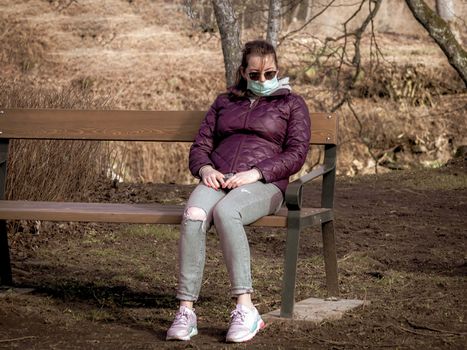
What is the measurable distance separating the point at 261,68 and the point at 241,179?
1.98ft

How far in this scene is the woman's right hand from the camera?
521 cm

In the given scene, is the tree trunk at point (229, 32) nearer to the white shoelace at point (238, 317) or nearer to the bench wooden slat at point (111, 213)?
the bench wooden slat at point (111, 213)

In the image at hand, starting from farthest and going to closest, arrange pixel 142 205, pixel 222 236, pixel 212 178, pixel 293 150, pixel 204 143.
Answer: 1. pixel 142 205
2. pixel 204 143
3. pixel 293 150
4. pixel 212 178
5. pixel 222 236

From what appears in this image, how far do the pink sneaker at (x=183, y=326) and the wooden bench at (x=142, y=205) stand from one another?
0.51m

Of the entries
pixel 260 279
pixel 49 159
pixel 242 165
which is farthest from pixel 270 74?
pixel 49 159

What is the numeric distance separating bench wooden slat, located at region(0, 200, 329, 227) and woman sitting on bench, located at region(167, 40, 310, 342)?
11cm

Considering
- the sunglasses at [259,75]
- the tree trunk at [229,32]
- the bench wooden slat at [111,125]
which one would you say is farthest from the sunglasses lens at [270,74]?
the tree trunk at [229,32]

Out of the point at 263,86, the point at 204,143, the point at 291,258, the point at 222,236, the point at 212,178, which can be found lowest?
the point at 291,258

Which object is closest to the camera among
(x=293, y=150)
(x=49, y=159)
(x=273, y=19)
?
(x=293, y=150)

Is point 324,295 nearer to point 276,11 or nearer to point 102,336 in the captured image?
point 102,336

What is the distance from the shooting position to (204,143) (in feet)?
18.1

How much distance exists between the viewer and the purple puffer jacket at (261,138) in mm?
5322

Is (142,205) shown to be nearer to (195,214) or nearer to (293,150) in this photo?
(195,214)

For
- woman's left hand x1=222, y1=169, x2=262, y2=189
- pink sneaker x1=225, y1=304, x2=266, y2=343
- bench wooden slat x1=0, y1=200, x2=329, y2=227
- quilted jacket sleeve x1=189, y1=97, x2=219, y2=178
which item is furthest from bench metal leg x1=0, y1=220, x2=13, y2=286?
pink sneaker x1=225, y1=304, x2=266, y2=343
